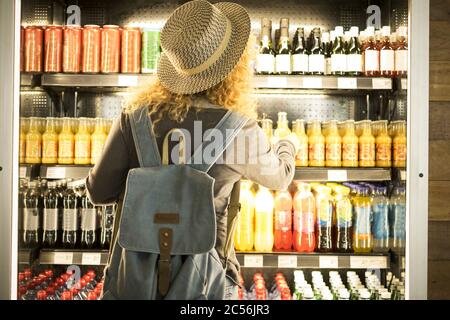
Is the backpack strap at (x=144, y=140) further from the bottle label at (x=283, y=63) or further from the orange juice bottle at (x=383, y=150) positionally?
the orange juice bottle at (x=383, y=150)

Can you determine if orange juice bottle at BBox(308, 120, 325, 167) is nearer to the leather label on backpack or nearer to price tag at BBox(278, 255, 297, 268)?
price tag at BBox(278, 255, 297, 268)

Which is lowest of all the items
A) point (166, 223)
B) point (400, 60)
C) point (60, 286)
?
point (60, 286)

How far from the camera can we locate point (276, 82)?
2.46m

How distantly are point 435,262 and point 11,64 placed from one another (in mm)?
1790

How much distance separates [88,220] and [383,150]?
1490mm

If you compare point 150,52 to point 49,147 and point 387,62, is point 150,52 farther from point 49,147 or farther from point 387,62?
point 387,62

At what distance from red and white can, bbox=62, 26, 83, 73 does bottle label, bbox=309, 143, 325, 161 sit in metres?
1.20

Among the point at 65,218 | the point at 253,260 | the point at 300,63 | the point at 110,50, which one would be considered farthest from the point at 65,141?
the point at 300,63

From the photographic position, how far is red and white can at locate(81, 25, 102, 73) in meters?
2.58

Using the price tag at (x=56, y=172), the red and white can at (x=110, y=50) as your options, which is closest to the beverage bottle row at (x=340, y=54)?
the red and white can at (x=110, y=50)

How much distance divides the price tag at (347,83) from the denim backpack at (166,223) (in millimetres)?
929

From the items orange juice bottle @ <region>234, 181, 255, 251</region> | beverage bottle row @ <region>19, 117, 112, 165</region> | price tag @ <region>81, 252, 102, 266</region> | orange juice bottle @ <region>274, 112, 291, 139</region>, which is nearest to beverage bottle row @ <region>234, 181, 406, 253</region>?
orange juice bottle @ <region>234, 181, 255, 251</region>

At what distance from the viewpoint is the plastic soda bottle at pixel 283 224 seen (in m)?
2.66
